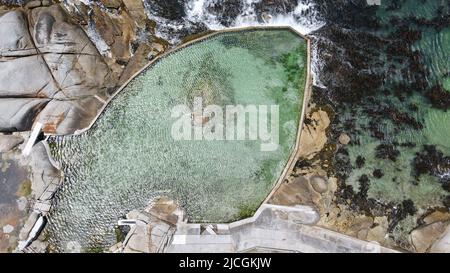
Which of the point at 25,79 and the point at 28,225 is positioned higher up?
the point at 25,79

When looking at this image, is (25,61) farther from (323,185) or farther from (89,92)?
(323,185)

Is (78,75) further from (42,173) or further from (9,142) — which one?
(42,173)

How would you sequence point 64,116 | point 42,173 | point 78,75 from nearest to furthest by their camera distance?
1. point 42,173
2. point 64,116
3. point 78,75

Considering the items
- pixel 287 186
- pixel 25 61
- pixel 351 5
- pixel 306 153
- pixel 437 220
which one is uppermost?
pixel 351 5

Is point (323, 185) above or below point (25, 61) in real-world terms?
below

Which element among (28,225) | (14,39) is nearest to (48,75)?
(14,39)

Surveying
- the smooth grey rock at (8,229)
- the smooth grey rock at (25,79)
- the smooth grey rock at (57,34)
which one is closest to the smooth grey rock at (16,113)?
the smooth grey rock at (25,79)

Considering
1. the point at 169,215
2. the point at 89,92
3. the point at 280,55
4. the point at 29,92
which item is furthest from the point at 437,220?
the point at 29,92

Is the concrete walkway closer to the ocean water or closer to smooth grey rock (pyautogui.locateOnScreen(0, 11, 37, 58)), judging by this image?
the ocean water
